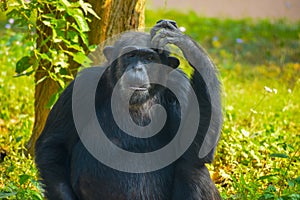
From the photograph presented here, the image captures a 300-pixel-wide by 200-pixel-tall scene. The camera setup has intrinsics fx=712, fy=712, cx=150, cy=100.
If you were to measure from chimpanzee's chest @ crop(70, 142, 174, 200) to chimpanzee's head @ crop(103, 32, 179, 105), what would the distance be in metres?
0.49

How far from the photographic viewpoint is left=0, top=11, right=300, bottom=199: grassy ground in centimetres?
568

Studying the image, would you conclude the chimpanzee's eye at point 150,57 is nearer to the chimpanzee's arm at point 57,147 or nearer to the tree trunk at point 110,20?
the chimpanzee's arm at point 57,147

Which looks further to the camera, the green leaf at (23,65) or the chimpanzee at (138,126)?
the green leaf at (23,65)

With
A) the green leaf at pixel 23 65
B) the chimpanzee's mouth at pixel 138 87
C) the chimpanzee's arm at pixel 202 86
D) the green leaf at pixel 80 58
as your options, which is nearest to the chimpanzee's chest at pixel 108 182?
the chimpanzee's arm at pixel 202 86

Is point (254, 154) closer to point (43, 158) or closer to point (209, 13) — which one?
point (43, 158)

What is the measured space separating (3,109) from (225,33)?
643cm

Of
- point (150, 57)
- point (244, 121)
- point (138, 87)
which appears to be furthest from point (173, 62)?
point (244, 121)

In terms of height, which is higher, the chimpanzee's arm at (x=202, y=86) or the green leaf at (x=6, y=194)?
the chimpanzee's arm at (x=202, y=86)

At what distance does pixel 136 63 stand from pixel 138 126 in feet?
1.48

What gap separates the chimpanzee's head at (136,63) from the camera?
4652mm

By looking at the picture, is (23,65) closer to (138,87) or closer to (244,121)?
(138,87)

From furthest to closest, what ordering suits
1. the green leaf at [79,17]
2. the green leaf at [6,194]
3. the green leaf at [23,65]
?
the green leaf at [23,65] < the green leaf at [79,17] < the green leaf at [6,194]

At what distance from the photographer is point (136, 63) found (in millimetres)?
4766

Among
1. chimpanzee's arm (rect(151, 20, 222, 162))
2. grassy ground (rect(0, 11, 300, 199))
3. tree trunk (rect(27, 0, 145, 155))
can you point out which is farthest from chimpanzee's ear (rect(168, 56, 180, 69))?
tree trunk (rect(27, 0, 145, 155))
